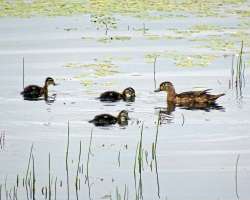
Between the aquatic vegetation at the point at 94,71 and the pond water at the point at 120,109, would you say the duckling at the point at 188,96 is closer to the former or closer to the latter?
the pond water at the point at 120,109

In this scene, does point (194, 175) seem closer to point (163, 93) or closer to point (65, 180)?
point (65, 180)

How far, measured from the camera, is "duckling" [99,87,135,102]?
16203 millimetres

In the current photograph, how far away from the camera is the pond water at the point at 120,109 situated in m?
11.1

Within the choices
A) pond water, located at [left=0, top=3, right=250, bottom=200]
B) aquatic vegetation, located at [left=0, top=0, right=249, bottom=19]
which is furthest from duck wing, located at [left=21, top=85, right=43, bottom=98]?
aquatic vegetation, located at [left=0, top=0, right=249, bottom=19]

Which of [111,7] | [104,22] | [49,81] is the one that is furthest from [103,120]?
[111,7]

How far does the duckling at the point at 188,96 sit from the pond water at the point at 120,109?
23 centimetres

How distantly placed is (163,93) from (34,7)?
7.00m

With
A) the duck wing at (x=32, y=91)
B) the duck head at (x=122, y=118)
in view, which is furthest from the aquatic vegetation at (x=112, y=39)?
the duck head at (x=122, y=118)

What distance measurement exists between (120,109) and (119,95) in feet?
1.10

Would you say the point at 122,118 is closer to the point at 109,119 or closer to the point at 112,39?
the point at 109,119

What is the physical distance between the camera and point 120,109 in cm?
1620

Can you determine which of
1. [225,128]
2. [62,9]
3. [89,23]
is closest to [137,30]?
[89,23]

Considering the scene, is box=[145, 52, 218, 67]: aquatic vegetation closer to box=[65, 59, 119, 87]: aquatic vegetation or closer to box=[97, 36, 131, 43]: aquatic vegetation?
box=[65, 59, 119, 87]: aquatic vegetation

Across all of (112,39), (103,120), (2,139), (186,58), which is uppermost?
(112,39)
